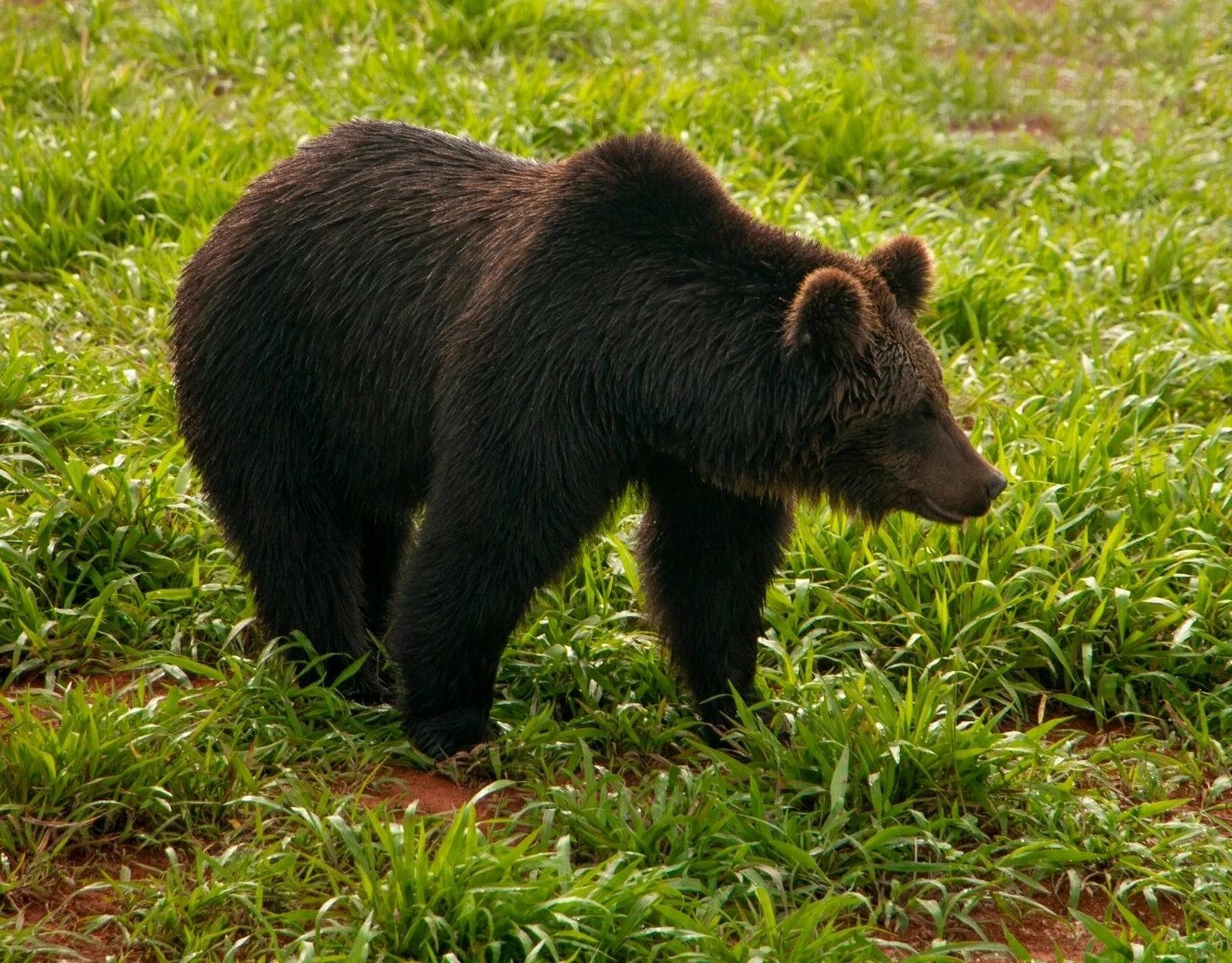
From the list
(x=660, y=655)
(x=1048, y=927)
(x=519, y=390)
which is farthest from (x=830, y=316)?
(x=1048, y=927)

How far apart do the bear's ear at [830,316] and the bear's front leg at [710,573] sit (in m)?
0.50

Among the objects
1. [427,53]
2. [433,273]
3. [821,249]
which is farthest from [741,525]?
[427,53]

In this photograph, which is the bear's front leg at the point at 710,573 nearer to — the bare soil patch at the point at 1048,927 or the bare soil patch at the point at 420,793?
the bare soil patch at the point at 420,793

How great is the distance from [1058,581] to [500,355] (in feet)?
5.87

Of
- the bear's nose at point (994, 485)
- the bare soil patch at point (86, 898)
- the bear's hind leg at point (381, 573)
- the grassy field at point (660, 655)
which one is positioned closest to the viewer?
the bare soil patch at point (86, 898)

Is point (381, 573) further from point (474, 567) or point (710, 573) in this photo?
point (710, 573)

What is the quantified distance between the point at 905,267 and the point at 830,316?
441 mm

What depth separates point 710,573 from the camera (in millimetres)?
4539

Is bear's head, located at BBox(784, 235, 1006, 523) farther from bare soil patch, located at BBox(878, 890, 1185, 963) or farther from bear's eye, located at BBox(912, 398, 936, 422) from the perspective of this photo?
bare soil patch, located at BBox(878, 890, 1185, 963)

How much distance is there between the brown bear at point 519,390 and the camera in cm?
418

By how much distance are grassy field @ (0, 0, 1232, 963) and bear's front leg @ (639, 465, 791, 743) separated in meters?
0.15

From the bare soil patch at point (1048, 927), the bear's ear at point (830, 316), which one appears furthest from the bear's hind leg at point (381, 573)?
the bare soil patch at point (1048, 927)

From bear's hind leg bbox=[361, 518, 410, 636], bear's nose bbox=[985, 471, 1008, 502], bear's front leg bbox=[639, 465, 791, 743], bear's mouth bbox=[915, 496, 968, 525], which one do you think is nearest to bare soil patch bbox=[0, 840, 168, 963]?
bear's hind leg bbox=[361, 518, 410, 636]

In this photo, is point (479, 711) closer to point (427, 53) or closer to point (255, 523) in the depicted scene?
point (255, 523)
